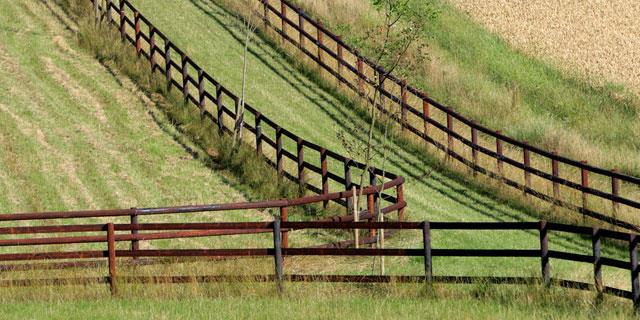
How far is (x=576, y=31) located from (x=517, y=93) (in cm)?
815

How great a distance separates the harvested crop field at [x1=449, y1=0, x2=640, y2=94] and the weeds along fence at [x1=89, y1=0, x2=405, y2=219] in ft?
49.1

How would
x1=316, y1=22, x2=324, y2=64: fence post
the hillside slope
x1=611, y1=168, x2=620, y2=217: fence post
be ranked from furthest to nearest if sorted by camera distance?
1. x1=316, y1=22, x2=324, y2=64: fence post
2. x1=611, y1=168, x2=620, y2=217: fence post
3. the hillside slope

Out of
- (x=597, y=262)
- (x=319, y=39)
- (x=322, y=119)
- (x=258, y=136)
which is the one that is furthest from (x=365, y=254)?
(x=319, y=39)

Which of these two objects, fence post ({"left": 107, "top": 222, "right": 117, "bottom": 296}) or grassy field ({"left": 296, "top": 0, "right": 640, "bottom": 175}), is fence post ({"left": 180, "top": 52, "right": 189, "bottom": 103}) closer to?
grassy field ({"left": 296, "top": 0, "right": 640, "bottom": 175})

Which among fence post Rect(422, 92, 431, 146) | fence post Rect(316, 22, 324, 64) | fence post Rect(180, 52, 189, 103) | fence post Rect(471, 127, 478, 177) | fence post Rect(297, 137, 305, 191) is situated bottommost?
fence post Rect(297, 137, 305, 191)

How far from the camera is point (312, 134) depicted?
95.6ft

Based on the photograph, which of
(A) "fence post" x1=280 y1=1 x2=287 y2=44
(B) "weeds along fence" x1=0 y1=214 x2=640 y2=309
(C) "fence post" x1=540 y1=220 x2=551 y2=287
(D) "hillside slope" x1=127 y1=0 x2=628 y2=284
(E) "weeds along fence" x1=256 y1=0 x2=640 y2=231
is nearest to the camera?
(B) "weeds along fence" x1=0 y1=214 x2=640 y2=309

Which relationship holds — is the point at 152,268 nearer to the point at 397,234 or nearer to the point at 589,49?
the point at 397,234

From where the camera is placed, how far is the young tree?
1939cm

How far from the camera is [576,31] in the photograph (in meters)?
43.8

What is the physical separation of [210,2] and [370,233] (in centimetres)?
2038

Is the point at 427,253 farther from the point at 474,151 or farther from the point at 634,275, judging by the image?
the point at 474,151

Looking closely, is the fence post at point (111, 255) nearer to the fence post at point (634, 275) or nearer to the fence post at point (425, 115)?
the fence post at point (634, 275)

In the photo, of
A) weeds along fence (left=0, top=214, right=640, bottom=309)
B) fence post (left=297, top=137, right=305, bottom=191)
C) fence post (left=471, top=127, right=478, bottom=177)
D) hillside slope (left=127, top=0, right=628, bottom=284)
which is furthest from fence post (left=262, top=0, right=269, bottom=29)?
weeds along fence (left=0, top=214, right=640, bottom=309)
